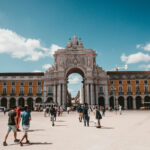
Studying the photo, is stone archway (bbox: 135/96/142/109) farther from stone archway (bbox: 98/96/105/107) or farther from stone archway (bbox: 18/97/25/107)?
stone archway (bbox: 18/97/25/107)

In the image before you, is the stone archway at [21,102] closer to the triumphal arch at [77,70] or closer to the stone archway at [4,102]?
the stone archway at [4,102]

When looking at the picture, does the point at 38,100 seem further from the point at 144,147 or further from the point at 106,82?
the point at 144,147

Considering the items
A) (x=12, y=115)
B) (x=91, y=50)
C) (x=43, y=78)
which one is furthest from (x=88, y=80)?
(x=12, y=115)

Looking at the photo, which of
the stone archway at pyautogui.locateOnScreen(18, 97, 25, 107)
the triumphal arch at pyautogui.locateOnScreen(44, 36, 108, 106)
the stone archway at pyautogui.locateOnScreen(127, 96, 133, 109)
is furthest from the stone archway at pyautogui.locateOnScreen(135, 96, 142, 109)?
the stone archway at pyautogui.locateOnScreen(18, 97, 25, 107)

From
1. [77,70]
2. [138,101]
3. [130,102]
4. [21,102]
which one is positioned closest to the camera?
[21,102]

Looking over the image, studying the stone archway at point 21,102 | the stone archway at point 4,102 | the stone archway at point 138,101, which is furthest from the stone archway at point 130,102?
the stone archway at point 4,102

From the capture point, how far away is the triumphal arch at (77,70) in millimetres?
63281

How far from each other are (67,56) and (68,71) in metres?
5.78

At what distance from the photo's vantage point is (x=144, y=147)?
8.02 metres

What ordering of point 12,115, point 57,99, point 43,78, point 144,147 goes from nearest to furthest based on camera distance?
point 144,147
point 12,115
point 57,99
point 43,78

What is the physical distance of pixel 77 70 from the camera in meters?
69.1

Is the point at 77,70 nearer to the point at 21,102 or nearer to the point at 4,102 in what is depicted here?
the point at 21,102

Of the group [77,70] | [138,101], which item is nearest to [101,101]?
[138,101]

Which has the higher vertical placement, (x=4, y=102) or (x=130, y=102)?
(x=4, y=102)
